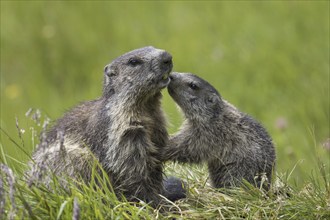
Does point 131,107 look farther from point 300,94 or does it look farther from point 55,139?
point 300,94

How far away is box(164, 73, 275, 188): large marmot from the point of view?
680 cm

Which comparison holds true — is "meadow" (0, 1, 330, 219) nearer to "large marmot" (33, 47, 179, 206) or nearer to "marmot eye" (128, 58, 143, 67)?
"large marmot" (33, 47, 179, 206)

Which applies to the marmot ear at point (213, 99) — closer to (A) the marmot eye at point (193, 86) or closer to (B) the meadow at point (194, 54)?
(A) the marmot eye at point (193, 86)

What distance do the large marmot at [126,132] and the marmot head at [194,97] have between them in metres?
0.19

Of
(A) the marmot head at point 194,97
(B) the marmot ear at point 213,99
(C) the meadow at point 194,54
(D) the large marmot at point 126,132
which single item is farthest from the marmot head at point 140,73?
(C) the meadow at point 194,54

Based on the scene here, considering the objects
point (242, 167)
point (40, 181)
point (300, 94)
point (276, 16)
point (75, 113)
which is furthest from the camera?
point (276, 16)

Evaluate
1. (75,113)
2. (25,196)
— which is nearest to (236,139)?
(75,113)

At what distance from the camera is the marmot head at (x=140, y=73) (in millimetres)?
6828

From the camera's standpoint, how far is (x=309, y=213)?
233 inches

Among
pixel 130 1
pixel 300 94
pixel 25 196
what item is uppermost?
pixel 130 1

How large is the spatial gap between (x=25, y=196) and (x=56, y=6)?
29.5 feet

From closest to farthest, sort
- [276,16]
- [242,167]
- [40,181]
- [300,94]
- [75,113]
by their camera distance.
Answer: [40,181], [242,167], [75,113], [300,94], [276,16]

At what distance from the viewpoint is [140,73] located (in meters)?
6.91

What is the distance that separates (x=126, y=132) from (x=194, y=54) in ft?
19.1
